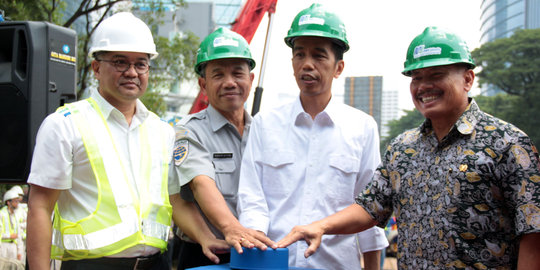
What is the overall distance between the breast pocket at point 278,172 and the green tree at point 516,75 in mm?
16666

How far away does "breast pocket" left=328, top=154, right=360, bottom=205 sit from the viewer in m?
2.79

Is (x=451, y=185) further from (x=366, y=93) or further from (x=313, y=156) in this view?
(x=366, y=93)

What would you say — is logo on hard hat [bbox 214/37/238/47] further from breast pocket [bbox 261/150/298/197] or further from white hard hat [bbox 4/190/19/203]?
white hard hat [bbox 4/190/19/203]

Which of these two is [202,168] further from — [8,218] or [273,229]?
[8,218]

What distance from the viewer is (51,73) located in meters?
3.40

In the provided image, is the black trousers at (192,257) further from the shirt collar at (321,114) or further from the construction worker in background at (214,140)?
the shirt collar at (321,114)

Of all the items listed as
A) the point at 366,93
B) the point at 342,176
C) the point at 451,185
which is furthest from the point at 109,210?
the point at 366,93

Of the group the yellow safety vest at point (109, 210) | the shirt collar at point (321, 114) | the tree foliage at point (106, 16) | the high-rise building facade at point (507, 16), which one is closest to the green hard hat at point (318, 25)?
the shirt collar at point (321, 114)

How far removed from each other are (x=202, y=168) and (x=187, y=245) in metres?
0.56

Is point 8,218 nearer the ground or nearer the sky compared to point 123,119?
nearer the ground

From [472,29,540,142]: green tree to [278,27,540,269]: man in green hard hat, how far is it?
54.7 ft

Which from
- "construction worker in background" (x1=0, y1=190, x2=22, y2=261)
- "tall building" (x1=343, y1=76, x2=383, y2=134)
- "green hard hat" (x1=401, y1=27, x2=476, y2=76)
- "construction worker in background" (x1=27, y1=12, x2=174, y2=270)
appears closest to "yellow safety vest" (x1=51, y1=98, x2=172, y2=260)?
"construction worker in background" (x1=27, y1=12, x2=174, y2=270)

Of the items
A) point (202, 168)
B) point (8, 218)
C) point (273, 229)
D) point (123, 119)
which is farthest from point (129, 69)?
point (8, 218)

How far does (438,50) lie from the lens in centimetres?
232
